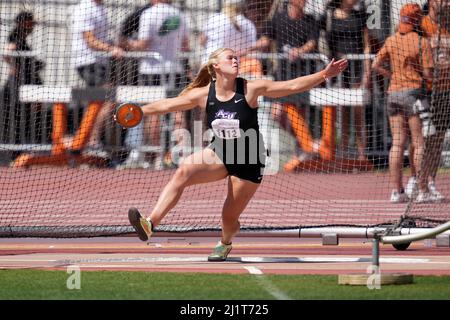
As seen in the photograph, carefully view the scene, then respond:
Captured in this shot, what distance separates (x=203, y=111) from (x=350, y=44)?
7.40 ft

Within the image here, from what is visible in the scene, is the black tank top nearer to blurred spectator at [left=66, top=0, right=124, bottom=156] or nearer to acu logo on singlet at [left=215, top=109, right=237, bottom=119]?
acu logo on singlet at [left=215, top=109, right=237, bottom=119]

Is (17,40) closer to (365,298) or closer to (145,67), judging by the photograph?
(145,67)

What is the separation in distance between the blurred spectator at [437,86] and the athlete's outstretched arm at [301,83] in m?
2.47

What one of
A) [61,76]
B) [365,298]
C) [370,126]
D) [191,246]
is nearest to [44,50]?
[61,76]

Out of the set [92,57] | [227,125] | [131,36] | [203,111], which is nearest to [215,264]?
[227,125]

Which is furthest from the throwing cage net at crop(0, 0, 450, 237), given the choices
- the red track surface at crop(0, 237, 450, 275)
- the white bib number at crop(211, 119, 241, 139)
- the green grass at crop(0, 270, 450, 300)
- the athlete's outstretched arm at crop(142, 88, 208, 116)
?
the green grass at crop(0, 270, 450, 300)

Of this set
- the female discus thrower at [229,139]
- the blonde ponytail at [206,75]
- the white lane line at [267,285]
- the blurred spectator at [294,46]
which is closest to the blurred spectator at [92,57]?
the blurred spectator at [294,46]

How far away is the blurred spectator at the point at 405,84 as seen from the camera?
15305 millimetres

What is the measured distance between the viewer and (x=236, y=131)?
1127 cm

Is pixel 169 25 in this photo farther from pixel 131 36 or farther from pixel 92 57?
pixel 92 57

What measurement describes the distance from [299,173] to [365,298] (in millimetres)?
10043

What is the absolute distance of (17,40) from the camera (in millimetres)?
17266

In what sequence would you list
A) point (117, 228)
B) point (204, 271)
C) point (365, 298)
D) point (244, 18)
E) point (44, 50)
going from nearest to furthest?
point (365, 298) → point (204, 271) → point (117, 228) → point (244, 18) → point (44, 50)

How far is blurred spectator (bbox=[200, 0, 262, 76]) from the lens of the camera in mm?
16500
